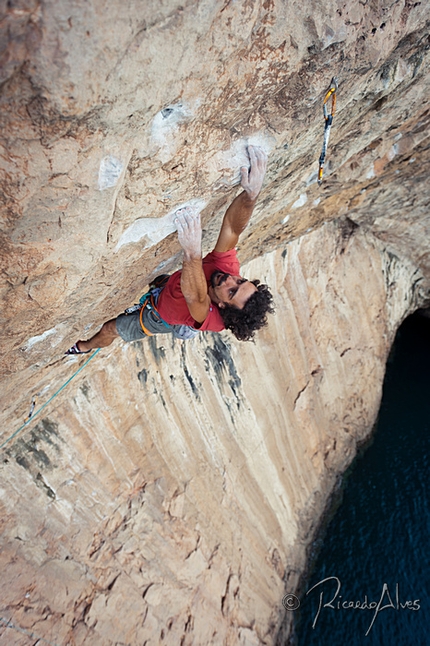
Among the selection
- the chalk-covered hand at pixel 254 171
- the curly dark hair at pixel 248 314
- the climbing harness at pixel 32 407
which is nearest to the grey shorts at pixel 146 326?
the curly dark hair at pixel 248 314

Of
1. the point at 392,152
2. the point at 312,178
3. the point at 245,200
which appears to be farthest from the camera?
the point at 392,152

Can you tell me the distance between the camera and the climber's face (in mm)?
2281

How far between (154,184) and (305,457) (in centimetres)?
514

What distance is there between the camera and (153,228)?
6.53 feet

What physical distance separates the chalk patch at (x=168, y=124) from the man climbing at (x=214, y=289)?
0.39 m

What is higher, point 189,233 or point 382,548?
A: point 189,233

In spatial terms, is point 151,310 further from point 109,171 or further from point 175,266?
point 109,171

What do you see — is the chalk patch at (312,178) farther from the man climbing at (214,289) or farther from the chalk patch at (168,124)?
the chalk patch at (168,124)

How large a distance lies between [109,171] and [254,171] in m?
0.77

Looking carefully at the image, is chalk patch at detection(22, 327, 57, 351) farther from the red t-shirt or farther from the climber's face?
the climber's face

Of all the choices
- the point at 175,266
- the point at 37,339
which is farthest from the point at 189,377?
the point at 37,339

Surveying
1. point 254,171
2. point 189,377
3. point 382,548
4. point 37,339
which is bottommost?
point 382,548

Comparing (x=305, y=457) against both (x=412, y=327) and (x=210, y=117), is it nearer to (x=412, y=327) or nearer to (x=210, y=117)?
(x=412, y=327)

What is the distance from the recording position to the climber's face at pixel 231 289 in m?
2.28
